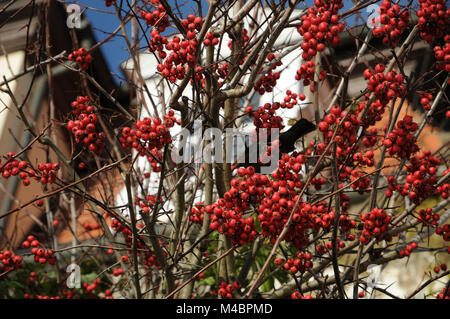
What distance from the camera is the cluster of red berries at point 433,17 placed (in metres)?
2.56

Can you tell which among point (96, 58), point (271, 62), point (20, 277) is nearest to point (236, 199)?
point (271, 62)

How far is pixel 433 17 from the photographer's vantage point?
2561 mm

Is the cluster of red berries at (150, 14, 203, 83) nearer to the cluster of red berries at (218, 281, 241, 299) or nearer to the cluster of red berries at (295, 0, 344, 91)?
the cluster of red berries at (295, 0, 344, 91)

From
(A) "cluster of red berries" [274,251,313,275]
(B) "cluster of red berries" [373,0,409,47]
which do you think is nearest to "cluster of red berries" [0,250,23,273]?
(A) "cluster of red berries" [274,251,313,275]

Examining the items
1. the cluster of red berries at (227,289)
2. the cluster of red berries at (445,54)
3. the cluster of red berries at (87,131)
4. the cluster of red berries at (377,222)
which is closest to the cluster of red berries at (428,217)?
the cluster of red berries at (377,222)

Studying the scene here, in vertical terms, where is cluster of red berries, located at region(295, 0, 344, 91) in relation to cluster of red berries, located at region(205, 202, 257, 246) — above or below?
above

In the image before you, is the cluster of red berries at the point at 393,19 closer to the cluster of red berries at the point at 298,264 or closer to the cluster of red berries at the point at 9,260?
the cluster of red berries at the point at 298,264

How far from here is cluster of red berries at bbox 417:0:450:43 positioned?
8.39 ft

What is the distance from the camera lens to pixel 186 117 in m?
3.33

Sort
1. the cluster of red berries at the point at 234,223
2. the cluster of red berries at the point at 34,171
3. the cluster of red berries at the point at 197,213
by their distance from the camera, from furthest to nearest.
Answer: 1. the cluster of red berries at the point at 197,213
2. the cluster of red berries at the point at 34,171
3. the cluster of red berries at the point at 234,223
